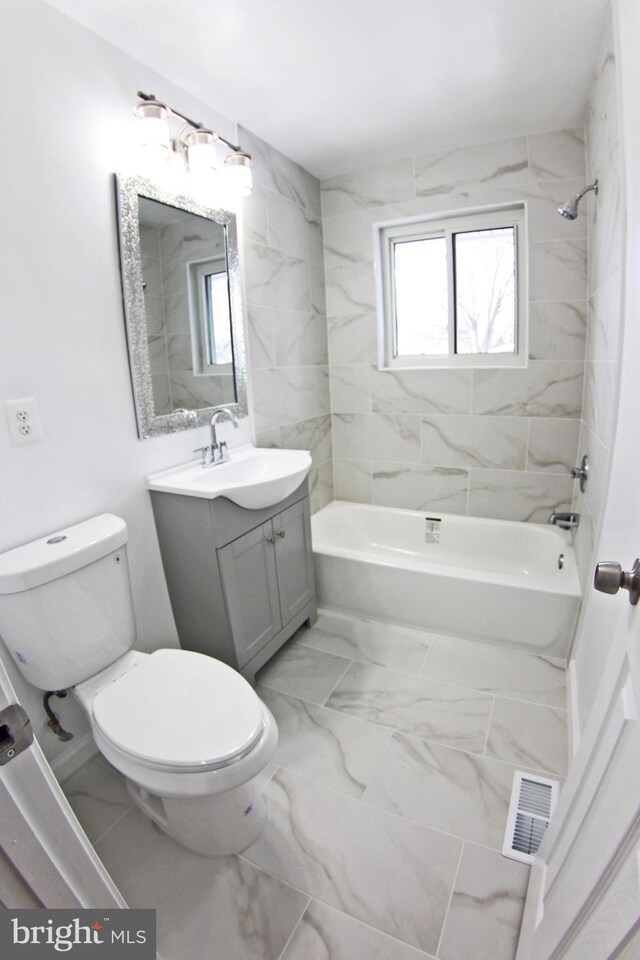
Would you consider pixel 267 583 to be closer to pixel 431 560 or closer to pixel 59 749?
pixel 59 749

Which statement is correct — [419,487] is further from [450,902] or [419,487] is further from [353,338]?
[450,902]

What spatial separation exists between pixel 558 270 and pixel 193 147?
1.78m

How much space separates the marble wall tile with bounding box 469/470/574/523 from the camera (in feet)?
8.41

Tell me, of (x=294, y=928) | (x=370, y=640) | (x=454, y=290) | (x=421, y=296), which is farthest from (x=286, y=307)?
(x=294, y=928)

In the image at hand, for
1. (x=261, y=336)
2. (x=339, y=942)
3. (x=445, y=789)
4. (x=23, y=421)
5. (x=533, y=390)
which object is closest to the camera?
(x=339, y=942)

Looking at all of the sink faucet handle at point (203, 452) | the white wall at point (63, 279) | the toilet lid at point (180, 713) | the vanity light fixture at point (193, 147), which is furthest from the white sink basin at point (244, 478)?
the vanity light fixture at point (193, 147)

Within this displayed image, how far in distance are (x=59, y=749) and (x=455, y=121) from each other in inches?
122

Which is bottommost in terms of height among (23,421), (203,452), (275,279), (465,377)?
(203,452)

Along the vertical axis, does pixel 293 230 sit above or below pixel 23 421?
above

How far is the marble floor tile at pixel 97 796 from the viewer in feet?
4.77

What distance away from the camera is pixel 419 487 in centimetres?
292

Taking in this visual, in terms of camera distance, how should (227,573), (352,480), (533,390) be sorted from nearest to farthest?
(227,573) < (533,390) < (352,480)

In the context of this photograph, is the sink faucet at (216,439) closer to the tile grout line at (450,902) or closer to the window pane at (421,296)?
the window pane at (421,296)

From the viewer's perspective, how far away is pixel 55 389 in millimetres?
1442
